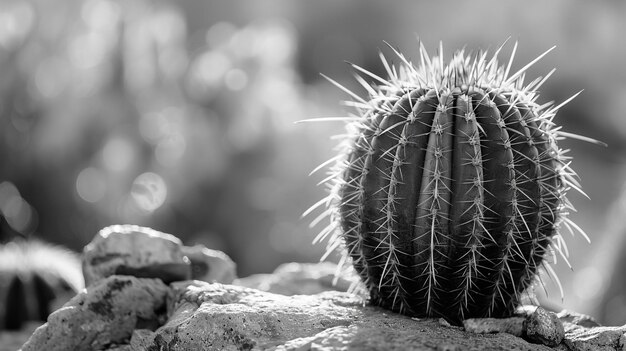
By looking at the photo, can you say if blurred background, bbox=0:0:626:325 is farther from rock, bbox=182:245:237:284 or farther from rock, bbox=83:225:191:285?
rock, bbox=83:225:191:285

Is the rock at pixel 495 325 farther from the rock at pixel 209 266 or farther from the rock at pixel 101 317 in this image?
the rock at pixel 209 266

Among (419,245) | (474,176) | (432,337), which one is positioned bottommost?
(432,337)

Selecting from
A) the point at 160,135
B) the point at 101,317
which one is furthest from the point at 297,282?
the point at 160,135

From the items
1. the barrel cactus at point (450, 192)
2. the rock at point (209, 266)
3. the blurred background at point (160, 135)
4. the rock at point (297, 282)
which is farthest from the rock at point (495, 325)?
the blurred background at point (160, 135)

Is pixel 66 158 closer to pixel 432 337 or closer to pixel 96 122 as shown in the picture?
pixel 96 122

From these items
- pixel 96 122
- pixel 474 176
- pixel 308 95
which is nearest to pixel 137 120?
pixel 96 122

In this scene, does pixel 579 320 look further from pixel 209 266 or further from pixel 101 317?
pixel 101 317
